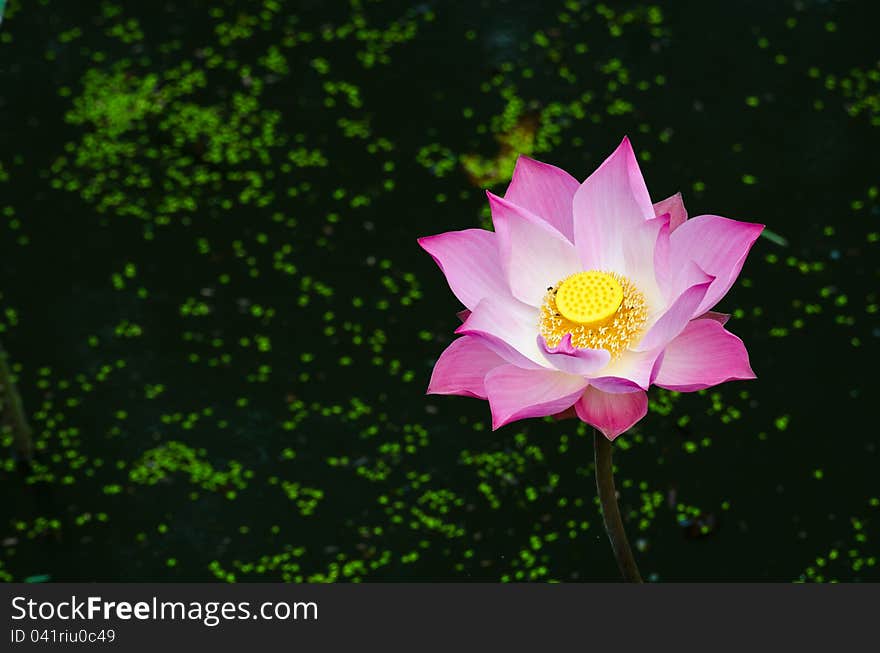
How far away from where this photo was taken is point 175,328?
2.25m

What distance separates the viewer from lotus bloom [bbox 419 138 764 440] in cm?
115

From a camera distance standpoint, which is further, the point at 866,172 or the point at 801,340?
the point at 866,172

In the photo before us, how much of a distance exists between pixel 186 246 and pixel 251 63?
2.10 ft

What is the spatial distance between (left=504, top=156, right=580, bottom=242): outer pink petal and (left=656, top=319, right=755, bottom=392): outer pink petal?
0.66ft

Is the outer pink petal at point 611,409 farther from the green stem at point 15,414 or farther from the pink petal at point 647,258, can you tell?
the green stem at point 15,414

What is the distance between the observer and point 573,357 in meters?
1.14

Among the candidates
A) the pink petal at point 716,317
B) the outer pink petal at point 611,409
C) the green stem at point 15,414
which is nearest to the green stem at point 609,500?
the outer pink petal at point 611,409

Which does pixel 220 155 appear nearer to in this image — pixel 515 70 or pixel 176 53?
pixel 176 53

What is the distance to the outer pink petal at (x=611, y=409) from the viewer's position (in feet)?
3.73

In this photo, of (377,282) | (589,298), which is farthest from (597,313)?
(377,282)

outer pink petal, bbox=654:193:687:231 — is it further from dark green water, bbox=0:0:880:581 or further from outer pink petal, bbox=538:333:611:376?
dark green water, bbox=0:0:880:581

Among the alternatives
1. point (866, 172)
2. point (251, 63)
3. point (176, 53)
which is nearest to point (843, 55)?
point (866, 172)

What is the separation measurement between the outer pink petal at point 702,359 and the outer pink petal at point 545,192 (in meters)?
0.20

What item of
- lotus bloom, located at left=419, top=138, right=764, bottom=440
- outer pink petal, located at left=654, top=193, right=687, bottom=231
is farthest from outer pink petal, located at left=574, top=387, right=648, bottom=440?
outer pink petal, located at left=654, top=193, right=687, bottom=231
